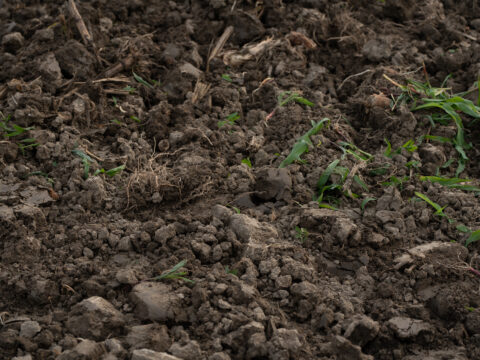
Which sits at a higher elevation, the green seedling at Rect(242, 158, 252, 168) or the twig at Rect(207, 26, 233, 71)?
the twig at Rect(207, 26, 233, 71)

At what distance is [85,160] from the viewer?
2904 mm

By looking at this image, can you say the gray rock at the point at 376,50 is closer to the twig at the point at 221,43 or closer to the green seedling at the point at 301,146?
the green seedling at the point at 301,146

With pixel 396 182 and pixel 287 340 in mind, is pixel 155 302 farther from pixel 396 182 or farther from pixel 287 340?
pixel 396 182

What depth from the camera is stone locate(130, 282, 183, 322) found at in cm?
222

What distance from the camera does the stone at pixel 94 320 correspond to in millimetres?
2150

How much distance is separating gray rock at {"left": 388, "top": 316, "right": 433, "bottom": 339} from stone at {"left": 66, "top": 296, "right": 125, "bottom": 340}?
1047 mm

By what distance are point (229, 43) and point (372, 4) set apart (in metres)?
1.07

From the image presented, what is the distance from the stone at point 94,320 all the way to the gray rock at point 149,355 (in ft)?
0.59

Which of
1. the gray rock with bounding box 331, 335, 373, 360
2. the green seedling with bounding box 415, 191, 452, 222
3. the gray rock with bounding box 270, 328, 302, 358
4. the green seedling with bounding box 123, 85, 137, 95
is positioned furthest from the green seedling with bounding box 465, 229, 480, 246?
the green seedling with bounding box 123, 85, 137, 95

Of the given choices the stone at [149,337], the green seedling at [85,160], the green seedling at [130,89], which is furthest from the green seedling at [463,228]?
the green seedling at [130,89]

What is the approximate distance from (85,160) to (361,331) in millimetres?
1574

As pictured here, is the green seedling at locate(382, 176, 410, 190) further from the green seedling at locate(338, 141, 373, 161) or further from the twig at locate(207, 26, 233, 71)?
the twig at locate(207, 26, 233, 71)

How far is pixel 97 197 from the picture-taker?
108 inches

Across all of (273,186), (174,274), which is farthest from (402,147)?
(174,274)
